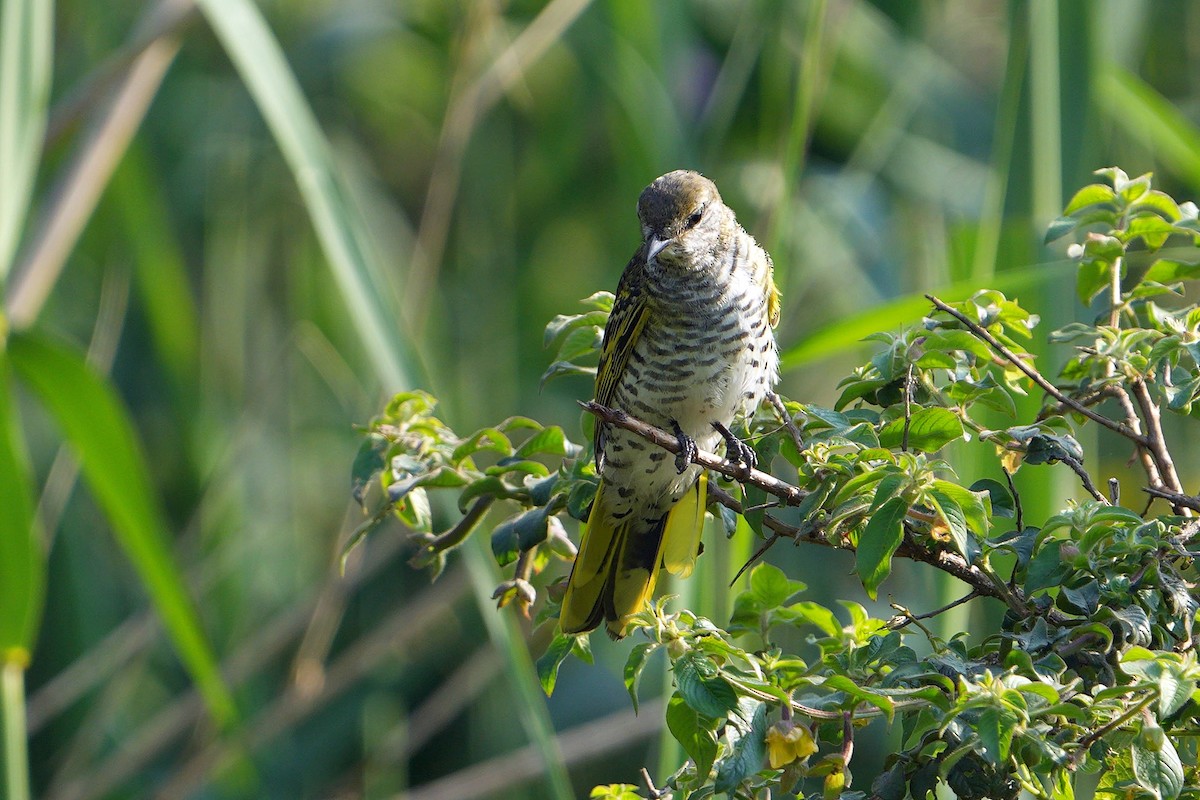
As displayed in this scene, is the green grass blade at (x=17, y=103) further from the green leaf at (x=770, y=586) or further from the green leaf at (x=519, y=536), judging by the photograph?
the green leaf at (x=770, y=586)

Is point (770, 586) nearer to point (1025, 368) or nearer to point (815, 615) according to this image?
point (815, 615)

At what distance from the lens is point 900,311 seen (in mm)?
1715

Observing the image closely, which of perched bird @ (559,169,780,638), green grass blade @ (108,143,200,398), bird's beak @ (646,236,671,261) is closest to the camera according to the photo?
perched bird @ (559,169,780,638)

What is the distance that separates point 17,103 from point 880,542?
1770 millimetres

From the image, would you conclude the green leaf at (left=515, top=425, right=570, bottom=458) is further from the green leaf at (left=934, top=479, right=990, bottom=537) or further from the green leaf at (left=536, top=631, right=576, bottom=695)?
the green leaf at (left=934, top=479, right=990, bottom=537)

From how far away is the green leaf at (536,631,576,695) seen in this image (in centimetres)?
121

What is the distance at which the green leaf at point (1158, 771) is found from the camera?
37.7 inches

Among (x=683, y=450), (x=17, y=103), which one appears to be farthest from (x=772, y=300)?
(x=17, y=103)

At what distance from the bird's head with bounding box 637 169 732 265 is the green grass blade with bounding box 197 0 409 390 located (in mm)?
442

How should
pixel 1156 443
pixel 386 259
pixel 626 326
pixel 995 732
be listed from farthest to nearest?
pixel 386 259 < pixel 626 326 < pixel 1156 443 < pixel 995 732

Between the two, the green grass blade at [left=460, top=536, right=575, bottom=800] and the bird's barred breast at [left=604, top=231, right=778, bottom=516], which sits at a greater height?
the bird's barred breast at [left=604, top=231, right=778, bottom=516]

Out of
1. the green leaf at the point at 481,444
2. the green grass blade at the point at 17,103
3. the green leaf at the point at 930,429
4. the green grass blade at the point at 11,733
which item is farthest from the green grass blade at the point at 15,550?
the green leaf at the point at 930,429

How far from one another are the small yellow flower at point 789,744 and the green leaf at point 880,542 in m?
0.13

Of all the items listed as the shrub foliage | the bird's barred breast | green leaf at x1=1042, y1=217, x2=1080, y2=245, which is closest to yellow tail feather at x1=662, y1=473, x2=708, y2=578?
the bird's barred breast
